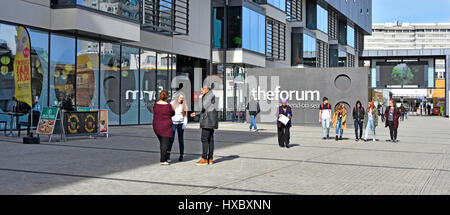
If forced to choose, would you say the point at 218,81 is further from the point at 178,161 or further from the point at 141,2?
the point at 178,161

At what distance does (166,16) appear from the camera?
26.3 metres

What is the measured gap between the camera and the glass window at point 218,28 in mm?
33156

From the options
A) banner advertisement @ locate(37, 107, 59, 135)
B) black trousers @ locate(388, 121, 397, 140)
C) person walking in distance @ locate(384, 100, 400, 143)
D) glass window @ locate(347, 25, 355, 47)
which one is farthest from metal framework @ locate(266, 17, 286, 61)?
banner advertisement @ locate(37, 107, 59, 135)

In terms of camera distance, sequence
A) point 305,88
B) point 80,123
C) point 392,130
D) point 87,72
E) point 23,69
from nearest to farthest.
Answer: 1. point 23,69
2. point 80,123
3. point 392,130
4. point 87,72
5. point 305,88

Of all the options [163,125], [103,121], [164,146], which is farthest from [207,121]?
[103,121]

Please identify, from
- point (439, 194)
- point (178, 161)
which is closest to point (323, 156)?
point (178, 161)

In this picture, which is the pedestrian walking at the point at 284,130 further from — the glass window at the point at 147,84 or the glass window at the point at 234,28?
the glass window at the point at 234,28

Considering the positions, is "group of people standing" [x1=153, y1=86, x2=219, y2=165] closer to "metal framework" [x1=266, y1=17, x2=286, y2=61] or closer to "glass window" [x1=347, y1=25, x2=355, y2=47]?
"metal framework" [x1=266, y1=17, x2=286, y2=61]

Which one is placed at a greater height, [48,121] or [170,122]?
[170,122]

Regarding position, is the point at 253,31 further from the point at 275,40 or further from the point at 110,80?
A: the point at 110,80

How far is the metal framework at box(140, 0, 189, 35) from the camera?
2425cm

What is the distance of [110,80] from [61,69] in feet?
10.9

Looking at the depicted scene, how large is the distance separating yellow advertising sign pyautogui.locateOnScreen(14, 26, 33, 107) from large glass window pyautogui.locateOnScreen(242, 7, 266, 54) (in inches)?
794

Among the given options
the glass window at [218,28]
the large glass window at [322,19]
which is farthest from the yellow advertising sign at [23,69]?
the large glass window at [322,19]
